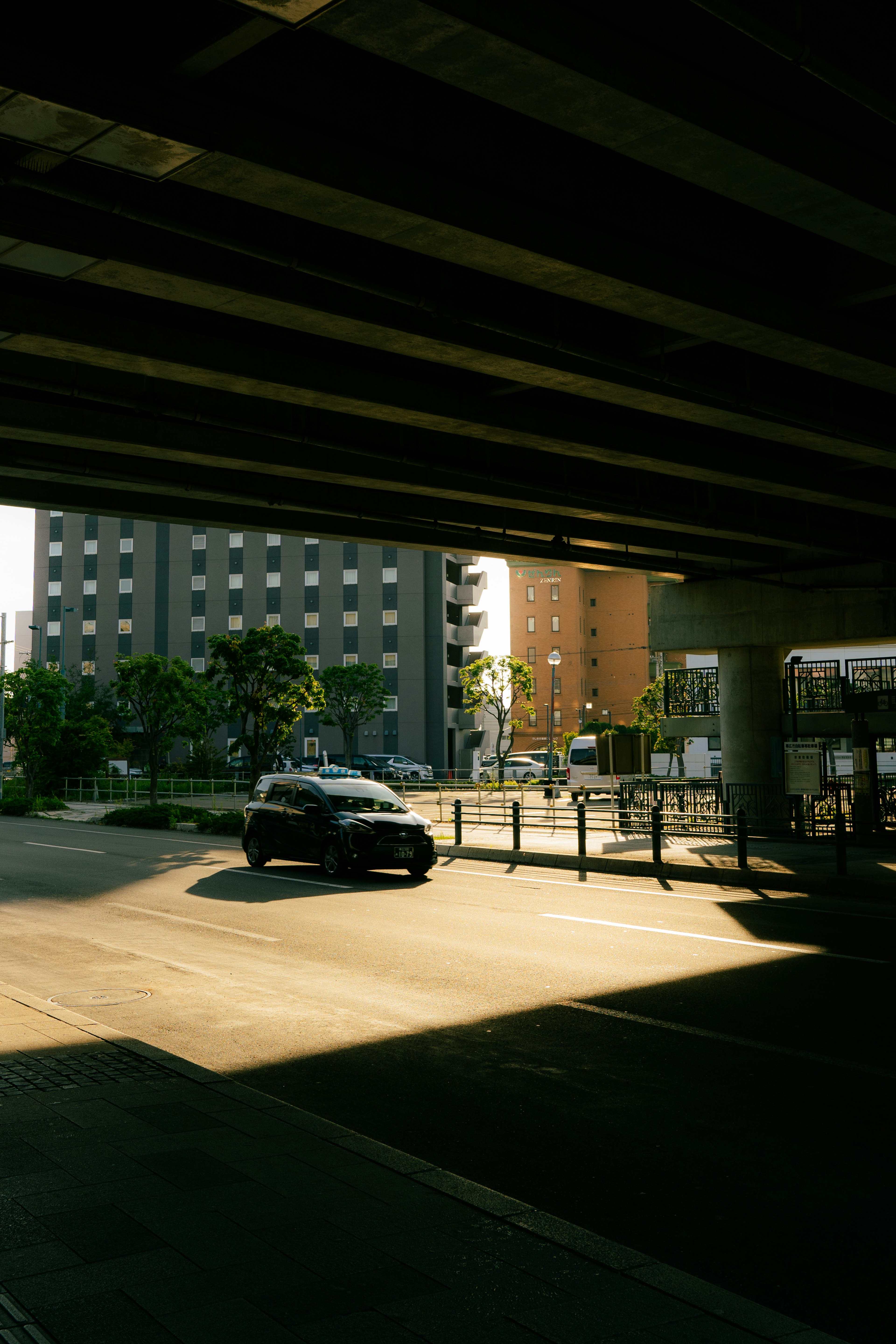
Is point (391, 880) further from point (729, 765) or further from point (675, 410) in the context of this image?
point (729, 765)

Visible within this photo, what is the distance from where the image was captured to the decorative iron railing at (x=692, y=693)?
31.5 m

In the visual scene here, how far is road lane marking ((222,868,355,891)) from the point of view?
1606cm

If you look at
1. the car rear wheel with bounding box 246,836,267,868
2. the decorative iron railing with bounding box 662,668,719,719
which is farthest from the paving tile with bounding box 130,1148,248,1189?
the decorative iron railing with bounding box 662,668,719,719

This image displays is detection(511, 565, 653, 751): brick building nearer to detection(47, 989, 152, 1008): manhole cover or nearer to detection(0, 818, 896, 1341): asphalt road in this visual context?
detection(0, 818, 896, 1341): asphalt road

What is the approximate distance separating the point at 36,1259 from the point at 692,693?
29842mm

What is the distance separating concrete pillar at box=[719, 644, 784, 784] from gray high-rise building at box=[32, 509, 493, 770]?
5839cm

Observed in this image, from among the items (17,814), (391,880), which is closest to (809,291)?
(391,880)

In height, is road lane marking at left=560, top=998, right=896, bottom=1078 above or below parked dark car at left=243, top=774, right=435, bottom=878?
below

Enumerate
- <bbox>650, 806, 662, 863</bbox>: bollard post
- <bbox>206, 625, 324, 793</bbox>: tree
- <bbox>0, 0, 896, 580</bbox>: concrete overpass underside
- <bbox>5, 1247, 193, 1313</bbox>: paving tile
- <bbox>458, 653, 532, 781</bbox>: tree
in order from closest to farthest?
<bbox>5, 1247, 193, 1313</bbox>: paving tile → <bbox>0, 0, 896, 580</bbox>: concrete overpass underside → <bbox>650, 806, 662, 863</bbox>: bollard post → <bbox>206, 625, 324, 793</bbox>: tree → <bbox>458, 653, 532, 781</bbox>: tree

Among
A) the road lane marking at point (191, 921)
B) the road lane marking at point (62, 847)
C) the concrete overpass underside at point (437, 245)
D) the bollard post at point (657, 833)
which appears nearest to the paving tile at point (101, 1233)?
the concrete overpass underside at point (437, 245)

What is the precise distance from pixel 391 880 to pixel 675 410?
877 centimetres

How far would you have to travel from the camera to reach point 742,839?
55.3 feet

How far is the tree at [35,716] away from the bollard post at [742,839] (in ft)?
107

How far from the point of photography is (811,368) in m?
10.8
